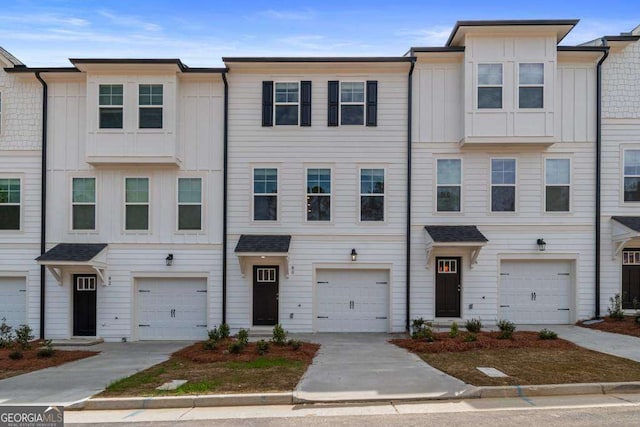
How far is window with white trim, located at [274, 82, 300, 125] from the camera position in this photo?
15.5 metres

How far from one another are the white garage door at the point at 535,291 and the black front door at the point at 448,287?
1.47 meters

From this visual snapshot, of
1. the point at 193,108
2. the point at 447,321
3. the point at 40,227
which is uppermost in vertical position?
the point at 193,108

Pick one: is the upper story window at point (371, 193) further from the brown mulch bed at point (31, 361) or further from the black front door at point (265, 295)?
the brown mulch bed at point (31, 361)

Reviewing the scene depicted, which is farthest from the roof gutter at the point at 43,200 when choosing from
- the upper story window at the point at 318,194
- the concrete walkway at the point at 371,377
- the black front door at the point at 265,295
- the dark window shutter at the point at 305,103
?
the concrete walkway at the point at 371,377

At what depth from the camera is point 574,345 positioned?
1188cm

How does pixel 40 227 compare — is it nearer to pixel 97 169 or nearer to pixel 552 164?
pixel 97 169

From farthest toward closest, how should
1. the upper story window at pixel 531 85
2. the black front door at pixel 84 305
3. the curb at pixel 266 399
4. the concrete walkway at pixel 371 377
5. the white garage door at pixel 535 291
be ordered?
1. the white garage door at pixel 535 291
2. the black front door at pixel 84 305
3. the upper story window at pixel 531 85
4. the concrete walkway at pixel 371 377
5. the curb at pixel 266 399

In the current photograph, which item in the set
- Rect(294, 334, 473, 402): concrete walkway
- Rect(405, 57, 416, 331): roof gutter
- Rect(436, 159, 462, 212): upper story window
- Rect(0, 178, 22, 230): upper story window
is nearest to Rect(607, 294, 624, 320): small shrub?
Rect(436, 159, 462, 212): upper story window

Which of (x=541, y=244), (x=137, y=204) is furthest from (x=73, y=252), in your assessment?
(x=541, y=244)

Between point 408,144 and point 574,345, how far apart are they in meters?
7.28

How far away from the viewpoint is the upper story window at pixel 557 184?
1545cm

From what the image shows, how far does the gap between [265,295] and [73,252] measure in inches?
235

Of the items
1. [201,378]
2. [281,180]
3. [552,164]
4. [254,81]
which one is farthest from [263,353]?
[552,164]

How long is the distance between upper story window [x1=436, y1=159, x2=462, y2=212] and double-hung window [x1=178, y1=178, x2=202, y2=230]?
7.62 m
